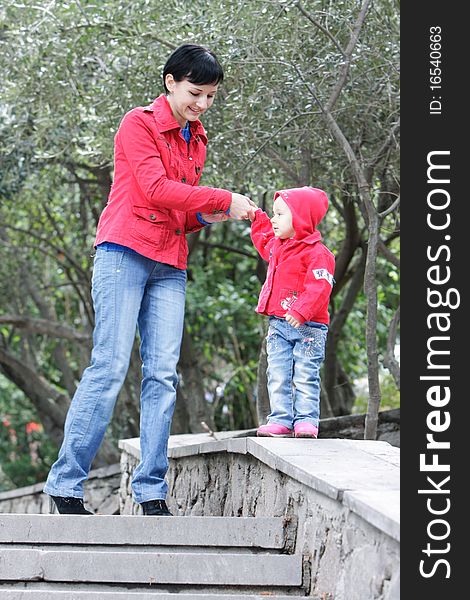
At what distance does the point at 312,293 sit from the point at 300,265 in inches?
8.3

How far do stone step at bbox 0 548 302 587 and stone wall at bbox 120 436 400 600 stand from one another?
0.41ft

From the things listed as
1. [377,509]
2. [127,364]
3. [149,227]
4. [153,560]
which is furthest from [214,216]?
[377,509]

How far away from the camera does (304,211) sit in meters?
5.08

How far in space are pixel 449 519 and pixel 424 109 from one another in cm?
134

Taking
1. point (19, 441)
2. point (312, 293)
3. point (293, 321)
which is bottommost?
point (293, 321)

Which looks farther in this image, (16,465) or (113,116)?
(16,465)

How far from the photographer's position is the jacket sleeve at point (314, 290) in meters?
4.90

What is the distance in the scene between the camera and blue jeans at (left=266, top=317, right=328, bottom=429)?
198 inches

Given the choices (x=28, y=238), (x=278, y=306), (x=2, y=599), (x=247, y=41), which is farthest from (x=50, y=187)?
(x=2, y=599)

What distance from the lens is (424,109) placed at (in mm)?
3490

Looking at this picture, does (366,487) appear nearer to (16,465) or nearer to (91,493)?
(91,493)

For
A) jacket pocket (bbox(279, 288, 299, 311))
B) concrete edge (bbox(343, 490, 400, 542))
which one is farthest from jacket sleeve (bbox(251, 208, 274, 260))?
concrete edge (bbox(343, 490, 400, 542))

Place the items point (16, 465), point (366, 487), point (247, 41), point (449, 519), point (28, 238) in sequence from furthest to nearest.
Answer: point (16, 465)
point (28, 238)
point (247, 41)
point (366, 487)
point (449, 519)

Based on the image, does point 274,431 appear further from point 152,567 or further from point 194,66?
point 194,66
